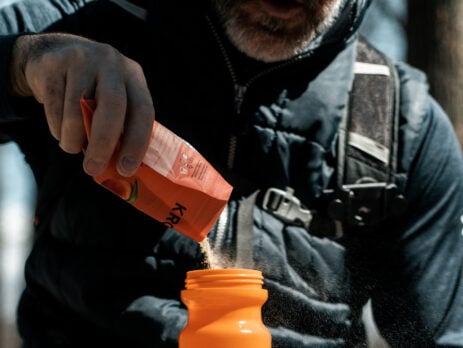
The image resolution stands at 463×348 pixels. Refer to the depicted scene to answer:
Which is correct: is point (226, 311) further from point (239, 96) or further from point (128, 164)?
point (239, 96)

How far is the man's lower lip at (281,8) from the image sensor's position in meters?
2.17

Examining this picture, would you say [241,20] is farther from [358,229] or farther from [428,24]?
[428,24]

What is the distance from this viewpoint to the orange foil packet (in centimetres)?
136

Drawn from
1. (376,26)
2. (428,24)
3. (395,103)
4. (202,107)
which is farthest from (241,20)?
(376,26)

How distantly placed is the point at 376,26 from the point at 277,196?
513cm

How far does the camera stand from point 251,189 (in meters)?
2.07

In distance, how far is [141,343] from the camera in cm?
189

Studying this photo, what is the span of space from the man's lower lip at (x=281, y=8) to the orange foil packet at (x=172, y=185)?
844 millimetres

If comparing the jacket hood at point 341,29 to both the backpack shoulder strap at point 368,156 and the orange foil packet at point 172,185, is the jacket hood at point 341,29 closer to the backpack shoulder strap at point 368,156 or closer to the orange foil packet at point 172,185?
the backpack shoulder strap at point 368,156

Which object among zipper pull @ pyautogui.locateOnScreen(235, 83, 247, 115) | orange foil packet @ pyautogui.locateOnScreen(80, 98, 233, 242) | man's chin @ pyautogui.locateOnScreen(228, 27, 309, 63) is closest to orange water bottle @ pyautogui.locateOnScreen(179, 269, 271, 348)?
orange foil packet @ pyautogui.locateOnScreen(80, 98, 233, 242)

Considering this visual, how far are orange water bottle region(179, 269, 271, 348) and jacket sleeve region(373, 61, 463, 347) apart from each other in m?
0.91

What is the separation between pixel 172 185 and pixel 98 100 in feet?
0.68

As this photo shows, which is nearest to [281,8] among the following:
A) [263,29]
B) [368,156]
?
[263,29]

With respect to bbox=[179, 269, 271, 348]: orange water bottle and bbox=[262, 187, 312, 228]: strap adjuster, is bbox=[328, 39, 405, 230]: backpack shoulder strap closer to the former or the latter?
bbox=[262, 187, 312, 228]: strap adjuster
